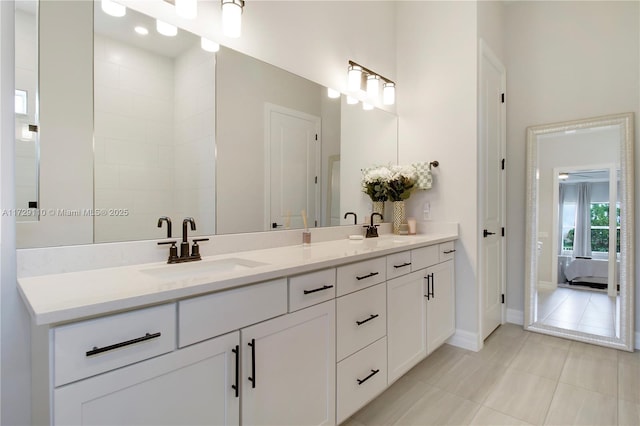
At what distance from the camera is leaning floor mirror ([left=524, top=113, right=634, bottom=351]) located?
265cm

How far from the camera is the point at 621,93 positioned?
271 cm

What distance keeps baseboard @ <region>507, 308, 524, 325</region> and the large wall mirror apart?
215 centimetres

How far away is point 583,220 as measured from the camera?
2.87 m

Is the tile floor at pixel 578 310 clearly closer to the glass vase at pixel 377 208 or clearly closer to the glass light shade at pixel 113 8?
the glass vase at pixel 377 208

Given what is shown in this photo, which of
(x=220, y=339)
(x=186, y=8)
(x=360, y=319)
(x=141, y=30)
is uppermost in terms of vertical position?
(x=186, y=8)

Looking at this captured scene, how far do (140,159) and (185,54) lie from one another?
0.59 meters

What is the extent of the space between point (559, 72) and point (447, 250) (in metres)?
2.03

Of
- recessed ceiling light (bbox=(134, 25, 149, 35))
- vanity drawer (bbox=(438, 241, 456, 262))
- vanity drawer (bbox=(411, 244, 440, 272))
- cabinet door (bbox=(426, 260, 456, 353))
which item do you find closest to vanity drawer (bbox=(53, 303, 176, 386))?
recessed ceiling light (bbox=(134, 25, 149, 35))

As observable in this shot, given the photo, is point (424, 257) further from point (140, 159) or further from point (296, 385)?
point (140, 159)

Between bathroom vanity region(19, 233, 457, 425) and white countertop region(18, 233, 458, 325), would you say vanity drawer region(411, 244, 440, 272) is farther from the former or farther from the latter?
white countertop region(18, 233, 458, 325)

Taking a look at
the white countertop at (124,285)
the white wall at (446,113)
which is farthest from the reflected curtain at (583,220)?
the white countertop at (124,285)

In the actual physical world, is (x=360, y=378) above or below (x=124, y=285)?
below

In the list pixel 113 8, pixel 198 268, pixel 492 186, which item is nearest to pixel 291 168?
pixel 198 268

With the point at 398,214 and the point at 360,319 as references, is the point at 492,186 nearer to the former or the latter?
the point at 398,214
